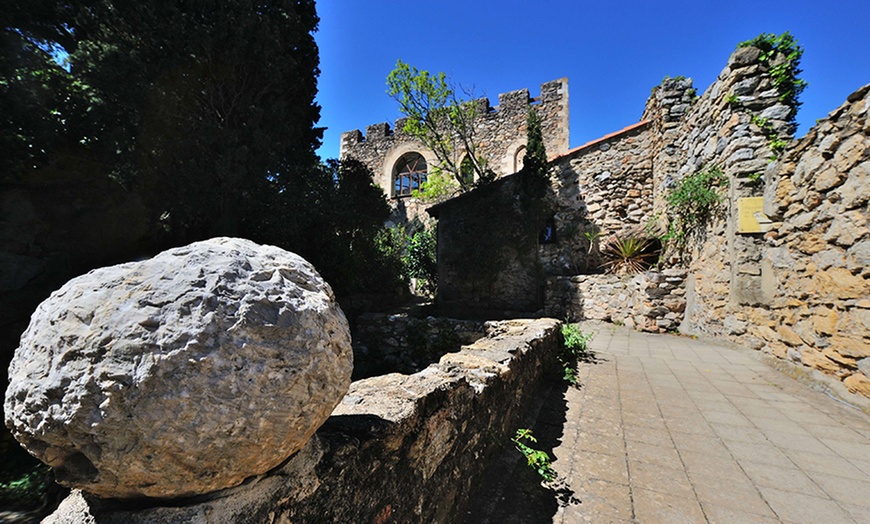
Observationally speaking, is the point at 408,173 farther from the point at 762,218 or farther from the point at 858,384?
the point at 858,384

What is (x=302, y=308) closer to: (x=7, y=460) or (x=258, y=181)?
(x=7, y=460)

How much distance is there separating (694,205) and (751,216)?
1441 mm

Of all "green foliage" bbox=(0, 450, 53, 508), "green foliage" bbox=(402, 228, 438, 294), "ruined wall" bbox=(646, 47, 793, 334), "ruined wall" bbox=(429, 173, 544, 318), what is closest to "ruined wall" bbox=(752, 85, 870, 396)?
Answer: "ruined wall" bbox=(646, 47, 793, 334)

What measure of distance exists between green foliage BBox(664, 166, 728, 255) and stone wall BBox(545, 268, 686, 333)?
727 mm

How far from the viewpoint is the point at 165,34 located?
504cm

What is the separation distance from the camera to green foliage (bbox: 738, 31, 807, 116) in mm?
4602

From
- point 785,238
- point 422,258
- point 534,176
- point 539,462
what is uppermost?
point 534,176

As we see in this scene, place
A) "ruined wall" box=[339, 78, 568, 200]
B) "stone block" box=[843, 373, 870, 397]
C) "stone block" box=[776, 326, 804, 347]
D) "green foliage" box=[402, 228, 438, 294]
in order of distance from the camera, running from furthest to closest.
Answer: "ruined wall" box=[339, 78, 568, 200] < "green foliage" box=[402, 228, 438, 294] < "stone block" box=[776, 326, 804, 347] < "stone block" box=[843, 373, 870, 397]

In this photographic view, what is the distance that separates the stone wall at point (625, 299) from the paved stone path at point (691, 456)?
2591 mm

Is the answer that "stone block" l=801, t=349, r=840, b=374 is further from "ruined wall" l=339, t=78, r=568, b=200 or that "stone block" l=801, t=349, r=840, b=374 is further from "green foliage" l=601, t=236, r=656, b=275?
"ruined wall" l=339, t=78, r=568, b=200

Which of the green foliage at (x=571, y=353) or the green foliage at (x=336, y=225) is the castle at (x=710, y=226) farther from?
the green foliage at (x=571, y=353)

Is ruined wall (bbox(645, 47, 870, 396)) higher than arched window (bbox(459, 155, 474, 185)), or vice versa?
arched window (bbox(459, 155, 474, 185))

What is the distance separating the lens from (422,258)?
12.5m

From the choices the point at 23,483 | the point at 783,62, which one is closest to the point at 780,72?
the point at 783,62
